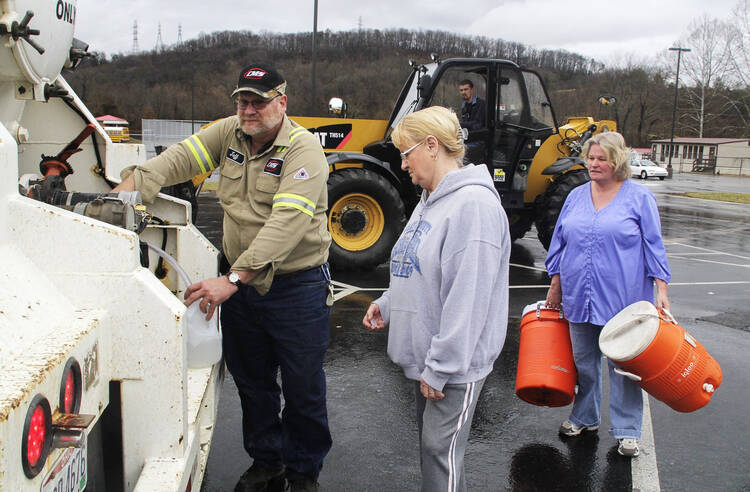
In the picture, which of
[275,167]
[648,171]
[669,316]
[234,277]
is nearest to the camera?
[234,277]

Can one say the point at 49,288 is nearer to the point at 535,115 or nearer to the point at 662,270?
the point at 662,270

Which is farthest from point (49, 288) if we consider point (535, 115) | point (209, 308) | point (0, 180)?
point (535, 115)

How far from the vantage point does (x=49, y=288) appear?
67.5 inches

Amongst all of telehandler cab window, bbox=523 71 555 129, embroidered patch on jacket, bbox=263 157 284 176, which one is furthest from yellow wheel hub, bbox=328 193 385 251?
embroidered patch on jacket, bbox=263 157 284 176

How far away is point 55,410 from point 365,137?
7104mm

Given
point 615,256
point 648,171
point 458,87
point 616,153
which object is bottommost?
point 648,171

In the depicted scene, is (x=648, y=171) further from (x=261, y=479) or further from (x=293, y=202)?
(x=293, y=202)

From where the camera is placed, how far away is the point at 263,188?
2.71 m

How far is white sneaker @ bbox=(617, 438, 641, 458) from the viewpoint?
348cm

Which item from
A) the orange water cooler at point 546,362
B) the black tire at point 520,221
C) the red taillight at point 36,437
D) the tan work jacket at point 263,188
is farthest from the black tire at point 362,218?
the red taillight at point 36,437

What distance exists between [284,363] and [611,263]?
5.70ft

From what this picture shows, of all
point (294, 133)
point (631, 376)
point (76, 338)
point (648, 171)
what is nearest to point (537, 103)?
point (631, 376)

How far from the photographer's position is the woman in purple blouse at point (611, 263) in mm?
3391

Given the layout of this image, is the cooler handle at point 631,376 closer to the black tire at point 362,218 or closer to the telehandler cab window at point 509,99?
the black tire at point 362,218
